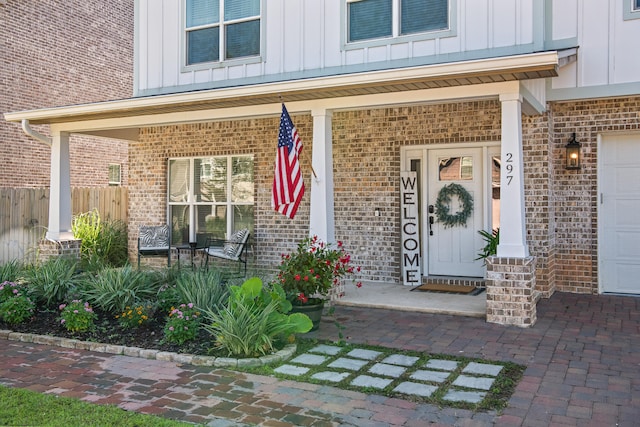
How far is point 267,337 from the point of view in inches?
203

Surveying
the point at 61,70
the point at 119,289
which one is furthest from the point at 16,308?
the point at 61,70

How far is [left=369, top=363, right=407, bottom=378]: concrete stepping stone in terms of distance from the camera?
15.4 feet

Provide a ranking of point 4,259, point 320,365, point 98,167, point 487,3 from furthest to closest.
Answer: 1. point 98,167
2. point 4,259
3. point 487,3
4. point 320,365

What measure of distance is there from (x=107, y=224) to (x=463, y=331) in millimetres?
7943

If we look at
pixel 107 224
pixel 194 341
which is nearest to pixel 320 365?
pixel 194 341

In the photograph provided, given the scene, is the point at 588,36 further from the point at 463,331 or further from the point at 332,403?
the point at 332,403

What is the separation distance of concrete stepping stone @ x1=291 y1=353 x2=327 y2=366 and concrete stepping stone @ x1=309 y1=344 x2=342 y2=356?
128 millimetres

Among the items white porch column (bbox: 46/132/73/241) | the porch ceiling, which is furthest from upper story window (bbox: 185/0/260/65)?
white porch column (bbox: 46/132/73/241)

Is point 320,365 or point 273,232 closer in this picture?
point 320,365

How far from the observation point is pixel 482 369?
479 centimetres

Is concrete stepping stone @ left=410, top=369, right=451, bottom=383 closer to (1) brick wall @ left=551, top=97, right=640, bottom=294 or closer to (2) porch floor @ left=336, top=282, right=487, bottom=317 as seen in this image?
(2) porch floor @ left=336, top=282, right=487, bottom=317

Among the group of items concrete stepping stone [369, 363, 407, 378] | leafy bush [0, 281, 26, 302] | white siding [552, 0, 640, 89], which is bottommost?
concrete stepping stone [369, 363, 407, 378]

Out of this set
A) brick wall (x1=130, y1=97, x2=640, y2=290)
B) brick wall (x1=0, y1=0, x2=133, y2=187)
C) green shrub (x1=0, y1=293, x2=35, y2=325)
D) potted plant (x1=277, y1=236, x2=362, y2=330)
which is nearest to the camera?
potted plant (x1=277, y1=236, x2=362, y2=330)

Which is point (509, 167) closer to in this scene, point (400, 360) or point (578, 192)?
point (578, 192)
